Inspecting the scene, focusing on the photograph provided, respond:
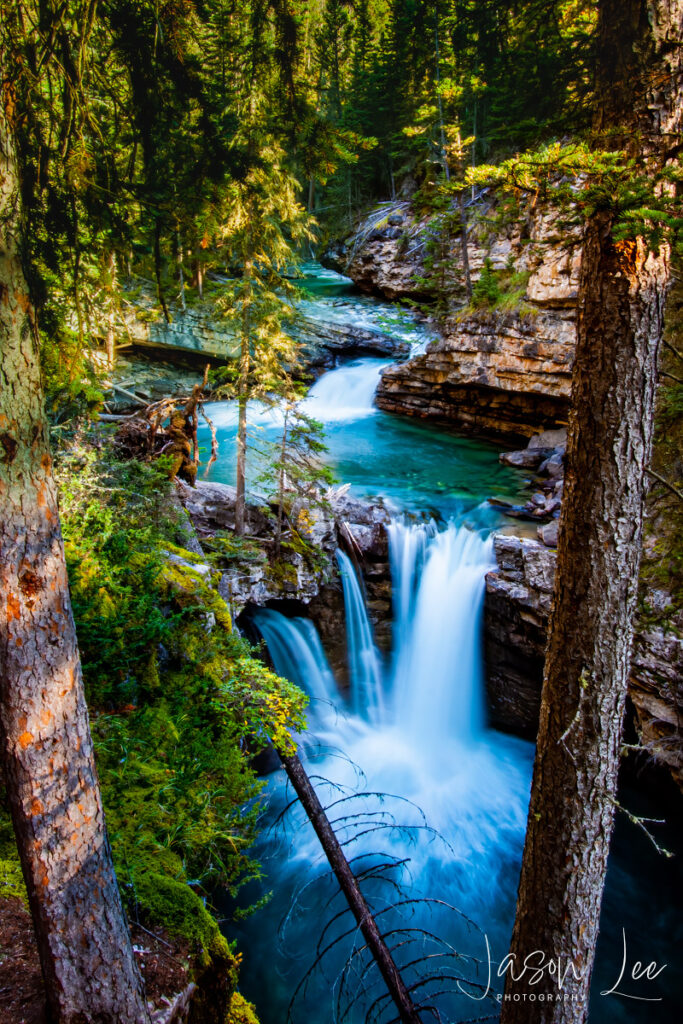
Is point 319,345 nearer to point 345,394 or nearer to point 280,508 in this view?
point 345,394

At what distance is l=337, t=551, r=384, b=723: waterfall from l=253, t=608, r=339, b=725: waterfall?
0.55 meters

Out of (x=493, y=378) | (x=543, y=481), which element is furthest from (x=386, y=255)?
(x=543, y=481)

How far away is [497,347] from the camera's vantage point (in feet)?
45.4

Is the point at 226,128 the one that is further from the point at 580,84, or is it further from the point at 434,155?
the point at 434,155

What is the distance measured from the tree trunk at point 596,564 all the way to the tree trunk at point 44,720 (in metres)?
2.39

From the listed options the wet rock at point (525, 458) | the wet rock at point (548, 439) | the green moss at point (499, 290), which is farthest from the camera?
the wet rock at point (548, 439)

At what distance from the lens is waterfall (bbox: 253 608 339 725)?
962cm

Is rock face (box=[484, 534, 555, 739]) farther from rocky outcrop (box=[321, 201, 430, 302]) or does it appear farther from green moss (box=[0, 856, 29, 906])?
rocky outcrop (box=[321, 201, 430, 302])

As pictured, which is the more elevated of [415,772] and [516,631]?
[516,631]

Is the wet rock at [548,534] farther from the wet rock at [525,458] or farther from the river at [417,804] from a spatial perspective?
the wet rock at [525,458]

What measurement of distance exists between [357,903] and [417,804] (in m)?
3.90

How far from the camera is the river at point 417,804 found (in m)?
5.62

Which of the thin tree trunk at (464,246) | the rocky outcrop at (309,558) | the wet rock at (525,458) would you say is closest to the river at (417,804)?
the rocky outcrop at (309,558)

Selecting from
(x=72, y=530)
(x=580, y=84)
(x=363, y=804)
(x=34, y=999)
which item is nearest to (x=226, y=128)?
(x=580, y=84)
